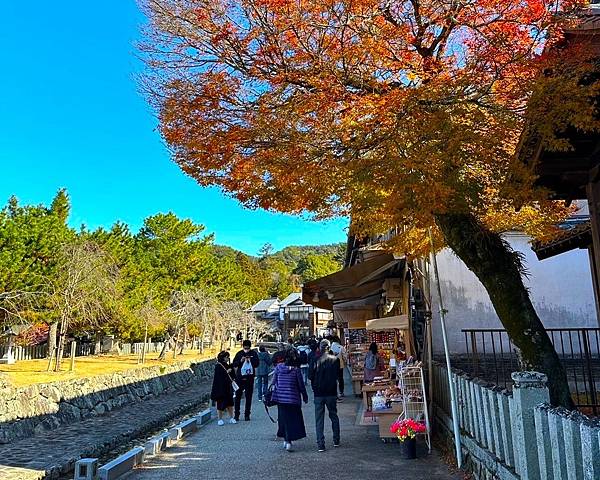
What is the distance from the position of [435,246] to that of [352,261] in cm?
2189

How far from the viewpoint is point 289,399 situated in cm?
894

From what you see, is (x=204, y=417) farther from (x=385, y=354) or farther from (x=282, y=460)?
(x=385, y=354)

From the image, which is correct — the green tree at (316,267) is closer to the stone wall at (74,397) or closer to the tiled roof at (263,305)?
the tiled roof at (263,305)

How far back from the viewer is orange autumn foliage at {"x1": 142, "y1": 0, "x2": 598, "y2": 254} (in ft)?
20.0

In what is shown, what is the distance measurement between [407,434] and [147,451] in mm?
4358

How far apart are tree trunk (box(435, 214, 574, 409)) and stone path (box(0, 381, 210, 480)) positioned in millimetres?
8404

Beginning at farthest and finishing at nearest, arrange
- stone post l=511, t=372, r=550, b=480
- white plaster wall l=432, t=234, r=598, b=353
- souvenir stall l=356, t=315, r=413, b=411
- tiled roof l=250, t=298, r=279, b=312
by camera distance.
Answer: tiled roof l=250, t=298, r=279, b=312, white plaster wall l=432, t=234, r=598, b=353, souvenir stall l=356, t=315, r=413, b=411, stone post l=511, t=372, r=550, b=480

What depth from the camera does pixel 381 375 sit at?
1298 centimetres

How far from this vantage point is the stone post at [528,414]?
414 centimetres

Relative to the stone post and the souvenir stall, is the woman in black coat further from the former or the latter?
the stone post

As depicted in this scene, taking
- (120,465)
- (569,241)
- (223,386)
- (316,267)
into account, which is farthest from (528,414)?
(316,267)

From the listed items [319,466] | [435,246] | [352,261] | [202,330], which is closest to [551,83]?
[435,246]

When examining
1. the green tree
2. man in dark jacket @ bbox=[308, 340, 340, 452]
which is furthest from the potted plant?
the green tree

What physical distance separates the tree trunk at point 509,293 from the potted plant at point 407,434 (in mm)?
1966
